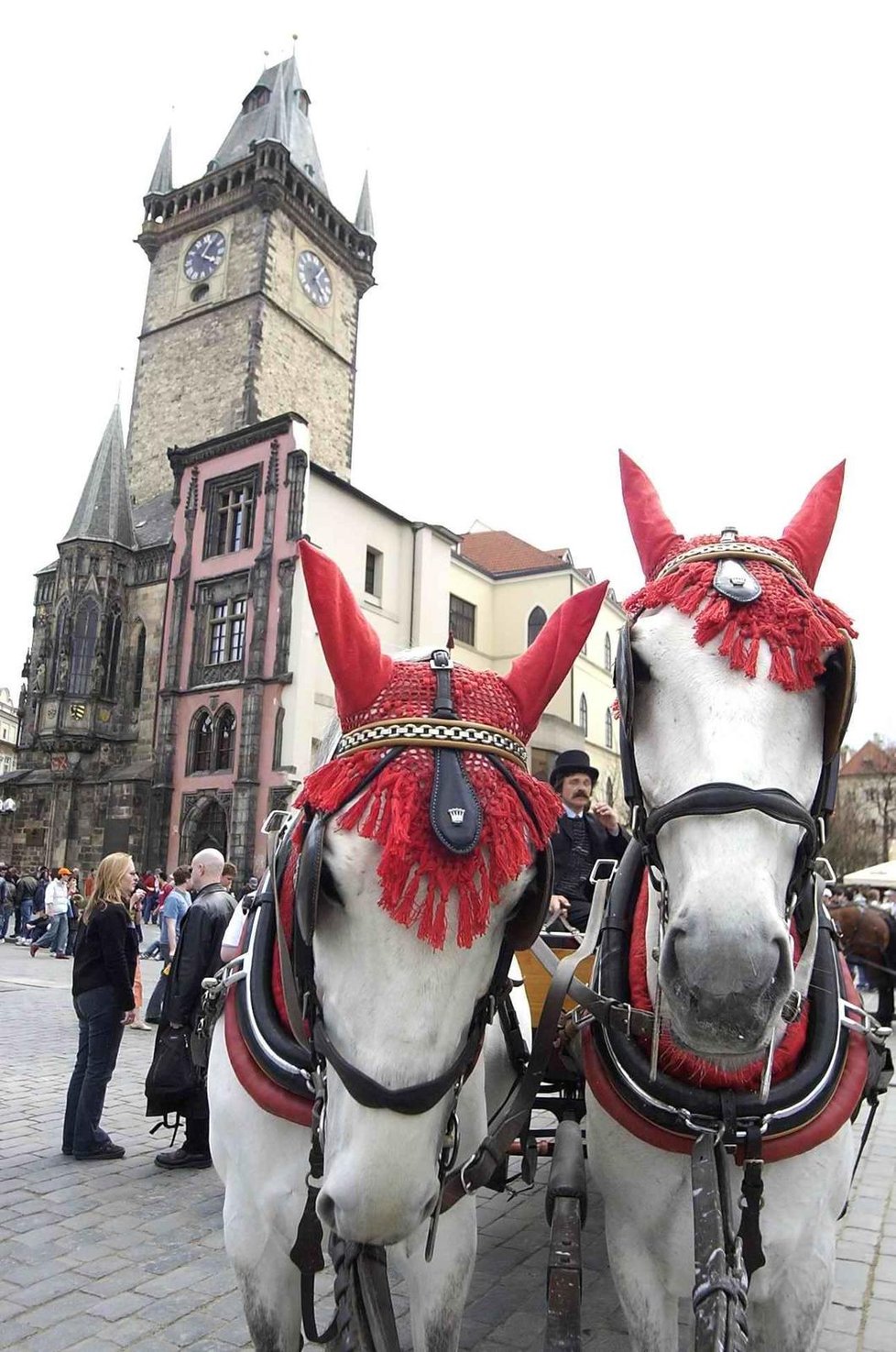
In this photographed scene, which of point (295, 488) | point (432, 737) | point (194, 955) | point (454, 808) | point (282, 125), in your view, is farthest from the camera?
point (282, 125)

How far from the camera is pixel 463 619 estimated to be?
3422 cm

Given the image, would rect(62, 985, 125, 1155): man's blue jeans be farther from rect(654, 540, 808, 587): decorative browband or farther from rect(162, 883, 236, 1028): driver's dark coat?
rect(654, 540, 808, 587): decorative browband

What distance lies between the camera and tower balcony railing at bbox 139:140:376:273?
119 feet

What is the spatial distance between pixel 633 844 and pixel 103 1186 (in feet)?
15.2

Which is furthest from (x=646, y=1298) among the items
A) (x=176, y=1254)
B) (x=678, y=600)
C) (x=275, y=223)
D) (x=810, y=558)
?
(x=275, y=223)

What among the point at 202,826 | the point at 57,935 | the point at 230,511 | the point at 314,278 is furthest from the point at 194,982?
the point at 314,278

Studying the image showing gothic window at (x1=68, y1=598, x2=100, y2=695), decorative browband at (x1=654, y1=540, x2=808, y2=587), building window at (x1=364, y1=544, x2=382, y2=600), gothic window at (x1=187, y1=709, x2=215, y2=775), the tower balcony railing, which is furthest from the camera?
the tower balcony railing

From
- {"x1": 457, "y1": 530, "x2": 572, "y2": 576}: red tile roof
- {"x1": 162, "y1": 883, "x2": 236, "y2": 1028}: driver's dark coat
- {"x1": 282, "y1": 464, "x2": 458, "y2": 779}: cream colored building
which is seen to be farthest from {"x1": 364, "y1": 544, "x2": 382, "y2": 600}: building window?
{"x1": 162, "y1": 883, "x2": 236, "y2": 1028}: driver's dark coat

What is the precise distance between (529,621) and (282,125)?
83.2 ft

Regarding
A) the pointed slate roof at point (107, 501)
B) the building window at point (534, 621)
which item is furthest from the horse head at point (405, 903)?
the pointed slate roof at point (107, 501)

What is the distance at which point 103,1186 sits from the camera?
537 cm

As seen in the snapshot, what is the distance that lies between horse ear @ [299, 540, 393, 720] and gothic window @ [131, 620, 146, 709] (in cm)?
3116

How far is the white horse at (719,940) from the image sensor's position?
1.51 metres

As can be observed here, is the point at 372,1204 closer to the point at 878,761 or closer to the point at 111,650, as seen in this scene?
the point at 111,650
